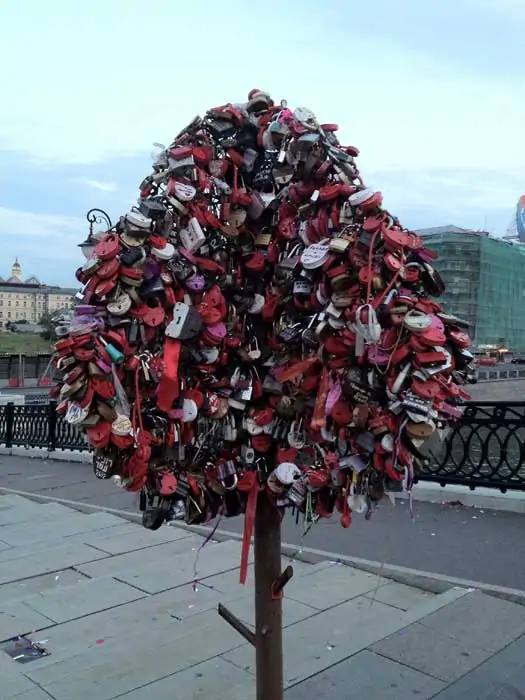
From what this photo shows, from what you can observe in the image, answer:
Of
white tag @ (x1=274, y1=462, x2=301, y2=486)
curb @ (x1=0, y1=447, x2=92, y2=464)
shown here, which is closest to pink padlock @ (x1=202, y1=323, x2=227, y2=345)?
white tag @ (x1=274, y1=462, x2=301, y2=486)

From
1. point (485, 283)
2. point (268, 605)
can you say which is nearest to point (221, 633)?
point (268, 605)

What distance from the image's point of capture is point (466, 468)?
8008 mm

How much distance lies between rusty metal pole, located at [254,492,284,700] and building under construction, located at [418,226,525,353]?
55655mm

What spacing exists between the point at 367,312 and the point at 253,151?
3.27 feet

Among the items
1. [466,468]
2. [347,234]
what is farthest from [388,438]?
[466,468]

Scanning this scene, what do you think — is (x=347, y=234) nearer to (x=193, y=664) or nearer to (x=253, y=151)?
(x=253, y=151)

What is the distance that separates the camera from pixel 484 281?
62.5 m

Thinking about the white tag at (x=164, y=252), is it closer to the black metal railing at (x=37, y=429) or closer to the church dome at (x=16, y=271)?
the black metal railing at (x=37, y=429)

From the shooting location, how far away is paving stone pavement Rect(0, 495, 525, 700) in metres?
3.48

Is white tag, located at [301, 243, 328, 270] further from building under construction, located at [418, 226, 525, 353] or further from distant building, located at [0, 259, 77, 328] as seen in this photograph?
distant building, located at [0, 259, 77, 328]

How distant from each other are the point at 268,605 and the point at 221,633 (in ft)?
5.22

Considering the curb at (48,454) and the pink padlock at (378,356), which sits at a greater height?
the pink padlock at (378,356)

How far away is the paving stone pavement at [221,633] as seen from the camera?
3.48 metres

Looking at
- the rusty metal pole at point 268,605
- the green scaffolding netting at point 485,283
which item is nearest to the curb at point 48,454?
the rusty metal pole at point 268,605
